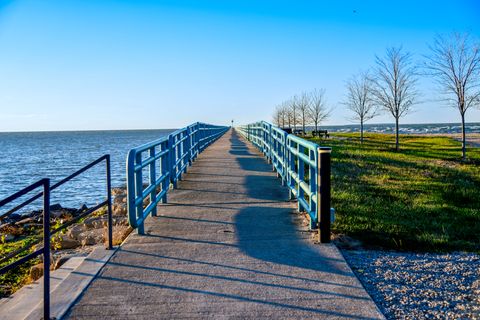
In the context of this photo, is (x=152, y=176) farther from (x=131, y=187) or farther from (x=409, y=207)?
(x=409, y=207)

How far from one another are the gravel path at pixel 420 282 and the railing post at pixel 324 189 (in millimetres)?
410

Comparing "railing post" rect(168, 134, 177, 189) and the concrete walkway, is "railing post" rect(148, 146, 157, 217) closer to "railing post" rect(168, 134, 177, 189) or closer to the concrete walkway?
the concrete walkway

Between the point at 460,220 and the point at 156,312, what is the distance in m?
5.79

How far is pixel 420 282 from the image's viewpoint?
4547 millimetres

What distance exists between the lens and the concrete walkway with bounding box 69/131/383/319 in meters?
3.86

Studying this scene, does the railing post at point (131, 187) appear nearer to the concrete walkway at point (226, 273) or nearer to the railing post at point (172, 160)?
the concrete walkway at point (226, 273)

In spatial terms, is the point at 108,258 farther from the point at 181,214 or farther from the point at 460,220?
the point at 460,220

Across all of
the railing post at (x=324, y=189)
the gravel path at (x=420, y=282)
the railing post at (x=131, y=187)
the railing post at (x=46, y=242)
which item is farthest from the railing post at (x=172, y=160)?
the railing post at (x=46, y=242)

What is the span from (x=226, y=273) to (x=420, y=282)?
6.15 ft

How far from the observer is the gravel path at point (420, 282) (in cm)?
390

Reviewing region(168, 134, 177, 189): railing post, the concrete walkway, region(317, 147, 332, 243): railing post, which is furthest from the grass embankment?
region(168, 134, 177, 189): railing post

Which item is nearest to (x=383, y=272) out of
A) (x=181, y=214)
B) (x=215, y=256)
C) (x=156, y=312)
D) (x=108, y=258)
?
(x=215, y=256)

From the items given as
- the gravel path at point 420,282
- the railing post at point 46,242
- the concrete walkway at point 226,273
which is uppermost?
the railing post at point 46,242

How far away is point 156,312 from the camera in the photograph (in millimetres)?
3814
